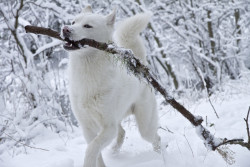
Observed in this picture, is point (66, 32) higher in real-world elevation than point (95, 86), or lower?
higher

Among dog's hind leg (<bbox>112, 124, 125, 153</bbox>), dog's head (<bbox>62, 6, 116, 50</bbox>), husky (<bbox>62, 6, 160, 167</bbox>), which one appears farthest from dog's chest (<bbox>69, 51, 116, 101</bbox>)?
dog's hind leg (<bbox>112, 124, 125, 153</bbox>)

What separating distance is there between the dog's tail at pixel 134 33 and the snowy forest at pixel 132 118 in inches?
22.5

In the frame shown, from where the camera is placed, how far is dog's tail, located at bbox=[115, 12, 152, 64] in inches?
141

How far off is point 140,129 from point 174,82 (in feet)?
20.6

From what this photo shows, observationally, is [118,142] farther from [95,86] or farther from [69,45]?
[69,45]

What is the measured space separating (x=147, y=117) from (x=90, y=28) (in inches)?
53.2

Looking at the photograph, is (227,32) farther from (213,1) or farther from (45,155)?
(45,155)

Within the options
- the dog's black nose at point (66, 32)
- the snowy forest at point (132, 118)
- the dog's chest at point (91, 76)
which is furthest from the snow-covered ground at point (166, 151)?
the dog's black nose at point (66, 32)

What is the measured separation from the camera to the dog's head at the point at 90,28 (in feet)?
7.94

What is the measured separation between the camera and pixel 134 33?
3.64 metres

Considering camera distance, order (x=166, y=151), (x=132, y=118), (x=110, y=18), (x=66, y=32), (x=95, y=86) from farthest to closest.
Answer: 1. (x=132, y=118)
2. (x=110, y=18)
3. (x=166, y=151)
4. (x=95, y=86)
5. (x=66, y=32)

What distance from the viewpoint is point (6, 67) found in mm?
6062

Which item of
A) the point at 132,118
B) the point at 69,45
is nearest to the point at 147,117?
the point at 69,45

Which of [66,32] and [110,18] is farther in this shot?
[110,18]
